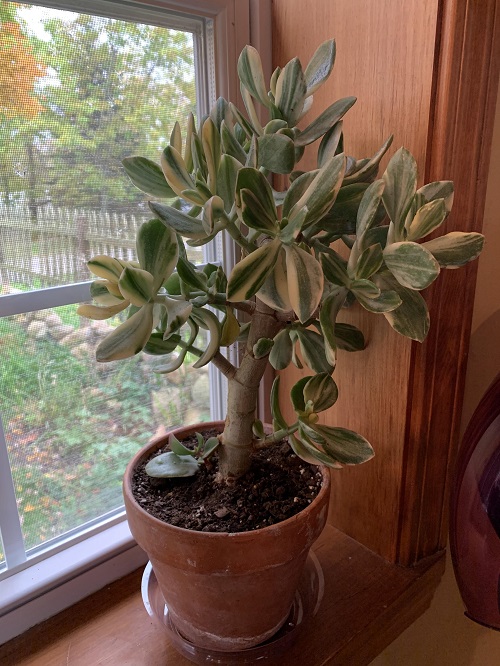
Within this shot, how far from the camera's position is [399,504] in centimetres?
77

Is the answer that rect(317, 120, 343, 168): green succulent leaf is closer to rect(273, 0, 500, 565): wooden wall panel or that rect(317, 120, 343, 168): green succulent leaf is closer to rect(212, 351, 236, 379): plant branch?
rect(273, 0, 500, 565): wooden wall panel

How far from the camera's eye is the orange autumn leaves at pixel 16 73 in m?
0.62

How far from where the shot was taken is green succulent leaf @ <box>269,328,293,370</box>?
0.64 m

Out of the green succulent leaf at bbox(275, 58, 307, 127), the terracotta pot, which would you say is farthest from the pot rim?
the green succulent leaf at bbox(275, 58, 307, 127)

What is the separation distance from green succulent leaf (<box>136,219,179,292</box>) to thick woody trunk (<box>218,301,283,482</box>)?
148 mm

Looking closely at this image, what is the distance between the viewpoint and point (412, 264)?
478mm

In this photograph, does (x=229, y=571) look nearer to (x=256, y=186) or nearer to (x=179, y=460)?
(x=179, y=460)

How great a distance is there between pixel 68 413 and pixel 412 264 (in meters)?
0.53

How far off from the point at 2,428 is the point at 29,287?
18 cm

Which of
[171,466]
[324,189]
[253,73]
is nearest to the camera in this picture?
[324,189]

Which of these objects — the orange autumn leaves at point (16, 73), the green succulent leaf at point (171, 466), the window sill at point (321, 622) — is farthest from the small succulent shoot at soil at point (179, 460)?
the orange autumn leaves at point (16, 73)

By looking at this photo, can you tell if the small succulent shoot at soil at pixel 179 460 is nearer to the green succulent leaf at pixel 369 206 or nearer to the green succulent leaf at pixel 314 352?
the green succulent leaf at pixel 314 352

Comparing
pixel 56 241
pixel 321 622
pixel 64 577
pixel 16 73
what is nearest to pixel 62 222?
pixel 56 241

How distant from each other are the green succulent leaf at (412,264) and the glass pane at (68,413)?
446 millimetres
